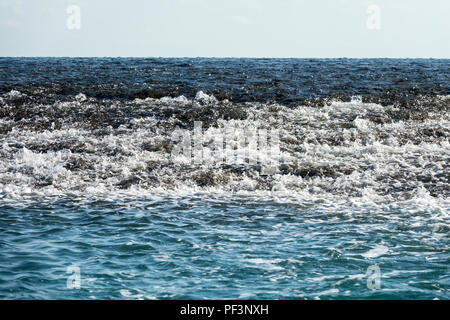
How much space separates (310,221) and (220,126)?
11362 mm

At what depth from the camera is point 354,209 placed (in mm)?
13969

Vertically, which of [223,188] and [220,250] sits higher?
[223,188]

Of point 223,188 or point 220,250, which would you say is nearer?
point 220,250

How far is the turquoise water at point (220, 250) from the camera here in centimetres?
877

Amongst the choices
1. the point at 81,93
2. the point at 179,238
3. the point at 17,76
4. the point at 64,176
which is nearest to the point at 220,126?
the point at 64,176

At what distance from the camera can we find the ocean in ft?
30.5

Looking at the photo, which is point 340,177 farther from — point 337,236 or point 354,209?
point 337,236

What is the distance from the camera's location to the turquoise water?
877 cm

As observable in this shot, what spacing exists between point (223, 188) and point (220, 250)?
19.1 feet

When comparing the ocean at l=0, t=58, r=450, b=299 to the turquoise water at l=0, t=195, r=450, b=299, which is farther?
the ocean at l=0, t=58, r=450, b=299

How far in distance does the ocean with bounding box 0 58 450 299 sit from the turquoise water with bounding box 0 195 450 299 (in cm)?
5

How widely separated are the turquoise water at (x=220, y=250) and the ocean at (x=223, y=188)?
1.8 inches

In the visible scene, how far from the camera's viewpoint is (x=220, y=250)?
10672 millimetres

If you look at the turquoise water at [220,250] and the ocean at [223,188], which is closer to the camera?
the turquoise water at [220,250]
